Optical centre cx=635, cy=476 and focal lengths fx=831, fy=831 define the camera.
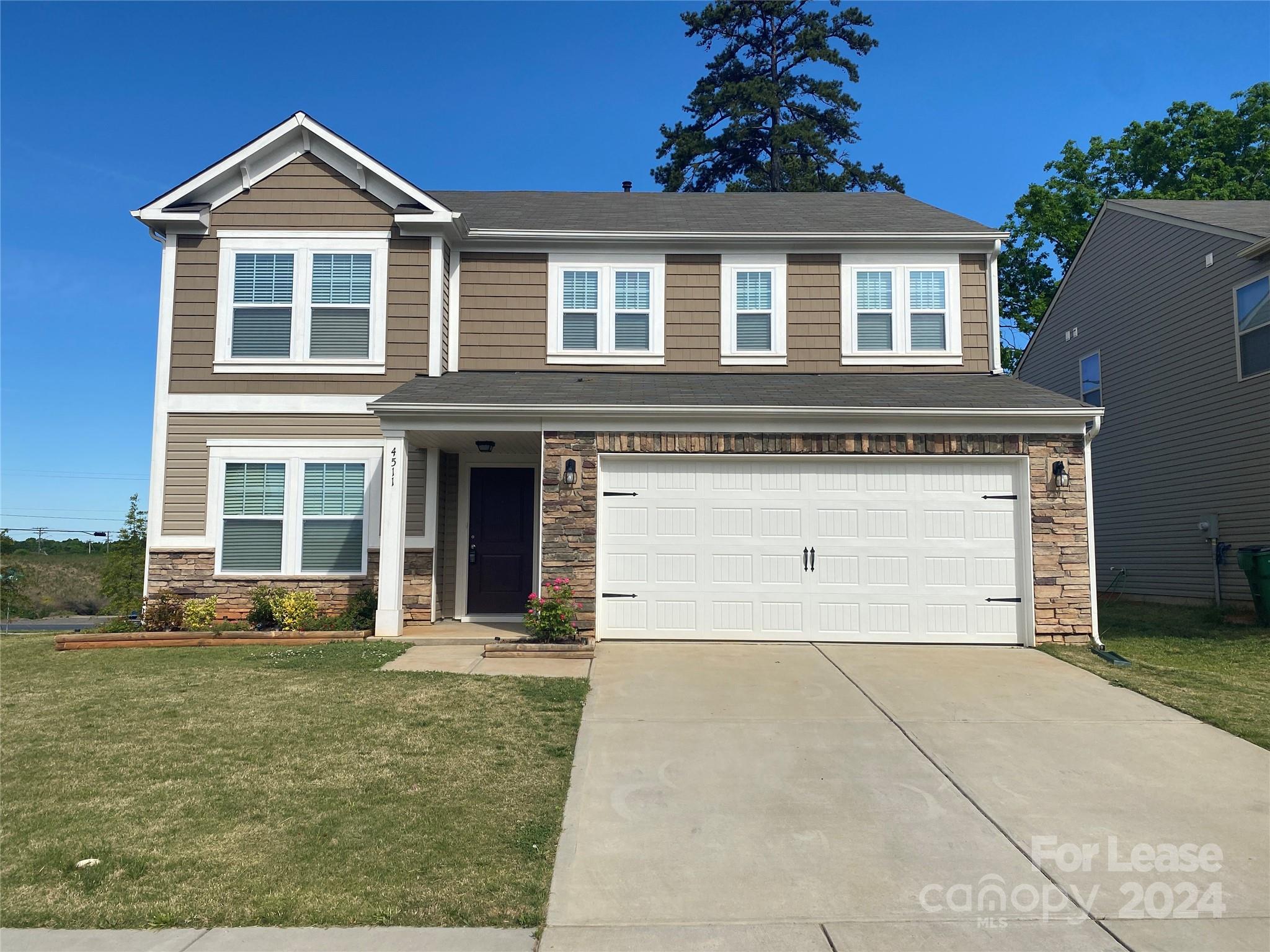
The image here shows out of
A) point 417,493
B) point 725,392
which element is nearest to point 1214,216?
point 725,392

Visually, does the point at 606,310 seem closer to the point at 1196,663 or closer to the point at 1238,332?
the point at 1196,663

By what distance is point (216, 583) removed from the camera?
10.7 m

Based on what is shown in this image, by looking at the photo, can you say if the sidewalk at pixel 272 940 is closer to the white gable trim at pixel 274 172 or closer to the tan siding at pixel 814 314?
the white gable trim at pixel 274 172

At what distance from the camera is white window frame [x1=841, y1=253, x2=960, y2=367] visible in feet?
38.5

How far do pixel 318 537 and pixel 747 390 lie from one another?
5.83m

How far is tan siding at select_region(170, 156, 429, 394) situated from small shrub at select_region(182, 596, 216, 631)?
279cm

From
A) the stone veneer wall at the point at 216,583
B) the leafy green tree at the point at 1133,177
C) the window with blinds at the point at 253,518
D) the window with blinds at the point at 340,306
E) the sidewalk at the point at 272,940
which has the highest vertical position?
the leafy green tree at the point at 1133,177

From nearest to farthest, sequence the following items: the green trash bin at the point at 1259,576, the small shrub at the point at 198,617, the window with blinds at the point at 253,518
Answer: the small shrub at the point at 198,617 → the window with blinds at the point at 253,518 → the green trash bin at the point at 1259,576

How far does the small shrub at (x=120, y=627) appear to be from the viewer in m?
10.1

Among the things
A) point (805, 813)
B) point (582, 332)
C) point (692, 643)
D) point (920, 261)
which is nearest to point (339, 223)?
point (582, 332)

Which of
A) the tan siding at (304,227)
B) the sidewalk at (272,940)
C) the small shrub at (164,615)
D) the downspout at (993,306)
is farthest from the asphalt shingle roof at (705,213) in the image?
the sidewalk at (272,940)

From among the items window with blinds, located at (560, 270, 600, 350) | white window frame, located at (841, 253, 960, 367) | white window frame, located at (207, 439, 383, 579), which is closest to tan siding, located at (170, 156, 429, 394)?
white window frame, located at (207, 439, 383, 579)

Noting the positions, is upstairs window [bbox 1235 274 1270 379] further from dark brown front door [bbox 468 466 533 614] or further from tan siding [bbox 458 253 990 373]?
dark brown front door [bbox 468 466 533 614]

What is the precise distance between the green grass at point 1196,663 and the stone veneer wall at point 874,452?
62cm
